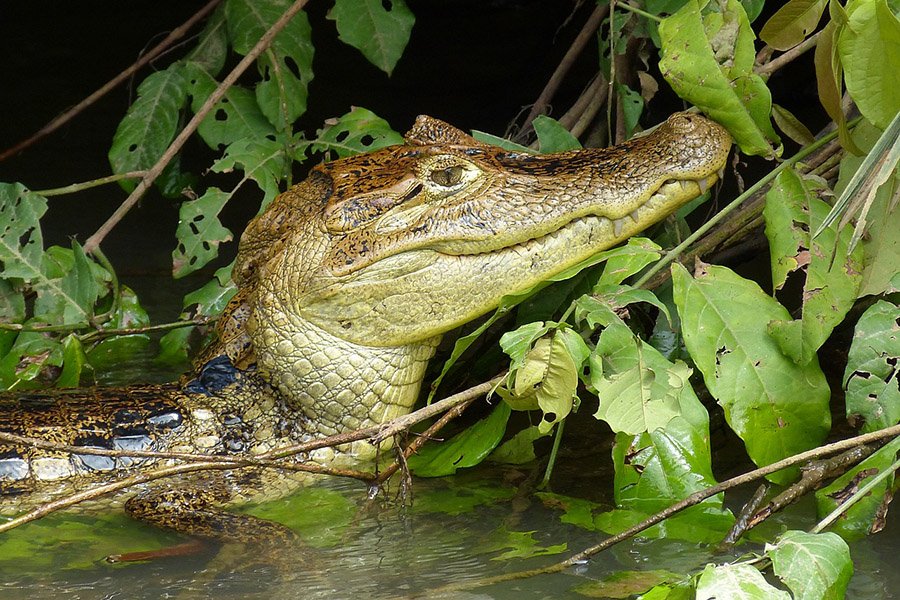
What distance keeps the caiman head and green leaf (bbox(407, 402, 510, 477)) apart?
0.18 m

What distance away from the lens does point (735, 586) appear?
5.40ft

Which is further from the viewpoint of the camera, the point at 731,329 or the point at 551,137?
the point at 551,137

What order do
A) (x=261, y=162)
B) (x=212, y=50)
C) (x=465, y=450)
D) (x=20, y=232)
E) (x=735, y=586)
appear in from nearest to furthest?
(x=735, y=586) → (x=465, y=450) → (x=20, y=232) → (x=261, y=162) → (x=212, y=50)

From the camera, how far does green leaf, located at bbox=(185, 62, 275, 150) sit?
3.82 metres

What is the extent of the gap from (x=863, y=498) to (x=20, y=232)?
2628mm

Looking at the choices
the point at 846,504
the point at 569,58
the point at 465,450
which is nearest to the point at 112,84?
the point at 569,58

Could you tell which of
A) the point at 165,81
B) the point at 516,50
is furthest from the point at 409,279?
the point at 516,50

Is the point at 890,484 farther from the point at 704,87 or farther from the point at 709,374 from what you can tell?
the point at 704,87

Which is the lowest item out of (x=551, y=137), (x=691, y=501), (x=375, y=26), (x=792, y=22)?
(x=691, y=501)

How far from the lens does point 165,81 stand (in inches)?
155

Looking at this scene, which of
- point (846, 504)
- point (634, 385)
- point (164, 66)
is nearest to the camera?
point (846, 504)

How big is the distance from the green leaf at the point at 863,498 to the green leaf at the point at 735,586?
0.64 m

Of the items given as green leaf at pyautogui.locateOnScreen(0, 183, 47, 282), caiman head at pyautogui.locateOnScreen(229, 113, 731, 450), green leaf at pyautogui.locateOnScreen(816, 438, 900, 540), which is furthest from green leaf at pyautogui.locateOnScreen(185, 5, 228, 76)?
green leaf at pyautogui.locateOnScreen(816, 438, 900, 540)

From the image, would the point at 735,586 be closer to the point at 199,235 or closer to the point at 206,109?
the point at 199,235
